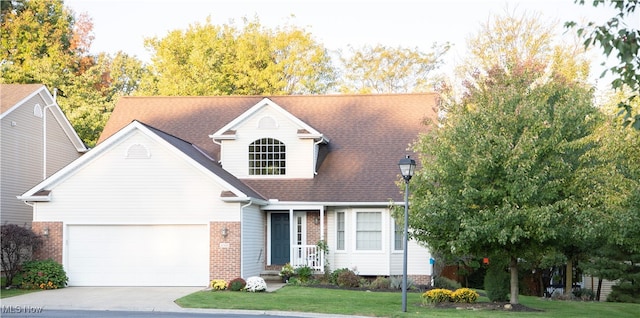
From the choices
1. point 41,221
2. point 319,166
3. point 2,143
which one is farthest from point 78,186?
point 319,166

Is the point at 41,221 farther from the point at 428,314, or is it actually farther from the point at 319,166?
the point at 428,314

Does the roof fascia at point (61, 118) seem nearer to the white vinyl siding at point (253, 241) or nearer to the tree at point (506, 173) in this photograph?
the white vinyl siding at point (253, 241)

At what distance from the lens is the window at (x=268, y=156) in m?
31.1

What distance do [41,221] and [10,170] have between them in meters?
3.66

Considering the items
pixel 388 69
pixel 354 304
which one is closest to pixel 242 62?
pixel 388 69

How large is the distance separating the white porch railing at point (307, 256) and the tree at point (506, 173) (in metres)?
7.94

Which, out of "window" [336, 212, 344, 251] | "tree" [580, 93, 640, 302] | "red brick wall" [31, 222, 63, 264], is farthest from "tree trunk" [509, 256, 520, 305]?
"red brick wall" [31, 222, 63, 264]

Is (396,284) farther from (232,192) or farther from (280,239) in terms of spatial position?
(232,192)

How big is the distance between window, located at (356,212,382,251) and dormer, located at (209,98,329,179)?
8.69ft

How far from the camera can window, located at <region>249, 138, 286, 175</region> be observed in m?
31.1

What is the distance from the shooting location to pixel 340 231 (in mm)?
30391

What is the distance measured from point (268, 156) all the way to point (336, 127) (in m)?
3.82

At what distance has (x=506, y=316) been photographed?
20000mm

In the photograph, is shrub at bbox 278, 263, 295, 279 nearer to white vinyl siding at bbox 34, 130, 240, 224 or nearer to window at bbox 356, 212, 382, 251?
window at bbox 356, 212, 382, 251
